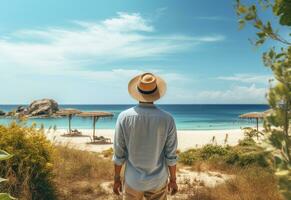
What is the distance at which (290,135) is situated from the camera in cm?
75

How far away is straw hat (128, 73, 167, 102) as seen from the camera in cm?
371

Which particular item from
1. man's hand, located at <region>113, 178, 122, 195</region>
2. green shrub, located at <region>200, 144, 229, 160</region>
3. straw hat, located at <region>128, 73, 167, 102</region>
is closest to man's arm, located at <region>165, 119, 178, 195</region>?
straw hat, located at <region>128, 73, 167, 102</region>

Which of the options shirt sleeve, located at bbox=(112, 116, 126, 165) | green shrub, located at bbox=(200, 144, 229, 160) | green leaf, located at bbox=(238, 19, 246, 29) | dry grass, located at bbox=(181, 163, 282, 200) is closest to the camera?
green leaf, located at bbox=(238, 19, 246, 29)

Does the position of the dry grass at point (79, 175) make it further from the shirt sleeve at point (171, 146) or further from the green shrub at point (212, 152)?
the green shrub at point (212, 152)

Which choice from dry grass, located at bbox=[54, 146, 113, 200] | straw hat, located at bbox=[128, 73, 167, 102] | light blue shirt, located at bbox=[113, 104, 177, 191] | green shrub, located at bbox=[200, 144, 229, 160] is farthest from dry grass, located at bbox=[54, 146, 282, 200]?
green shrub, located at bbox=[200, 144, 229, 160]

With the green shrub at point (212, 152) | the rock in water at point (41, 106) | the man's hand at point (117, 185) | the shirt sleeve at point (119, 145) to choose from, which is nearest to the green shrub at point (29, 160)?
the man's hand at point (117, 185)

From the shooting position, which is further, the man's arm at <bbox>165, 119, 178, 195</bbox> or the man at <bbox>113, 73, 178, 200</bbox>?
the man's arm at <bbox>165, 119, 178, 195</bbox>

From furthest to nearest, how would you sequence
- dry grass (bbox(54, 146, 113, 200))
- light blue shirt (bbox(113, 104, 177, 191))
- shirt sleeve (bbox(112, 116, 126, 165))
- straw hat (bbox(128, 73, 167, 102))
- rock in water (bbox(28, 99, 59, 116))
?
1. rock in water (bbox(28, 99, 59, 116))
2. dry grass (bbox(54, 146, 113, 200))
3. straw hat (bbox(128, 73, 167, 102))
4. shirt sleeve (bbox(112, 116, 126, 165))
5. light blue shirt (bbox(113, 104, 177, 191))

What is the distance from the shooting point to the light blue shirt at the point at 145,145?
11.3 feet

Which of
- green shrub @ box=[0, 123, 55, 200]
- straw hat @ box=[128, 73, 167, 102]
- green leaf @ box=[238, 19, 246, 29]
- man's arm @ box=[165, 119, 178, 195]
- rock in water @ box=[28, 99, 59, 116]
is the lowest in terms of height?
rock in water @ box=[28, 99, 59, 116]

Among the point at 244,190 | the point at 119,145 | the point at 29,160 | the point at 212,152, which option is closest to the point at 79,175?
the point at 29,160

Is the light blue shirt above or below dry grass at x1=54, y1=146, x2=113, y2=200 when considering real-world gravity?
above

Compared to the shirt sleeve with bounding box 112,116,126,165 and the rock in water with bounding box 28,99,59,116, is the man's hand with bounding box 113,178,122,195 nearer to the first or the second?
the shirt sleeve with bounding box 112,116,126,165

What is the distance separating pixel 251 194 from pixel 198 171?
143 inches
